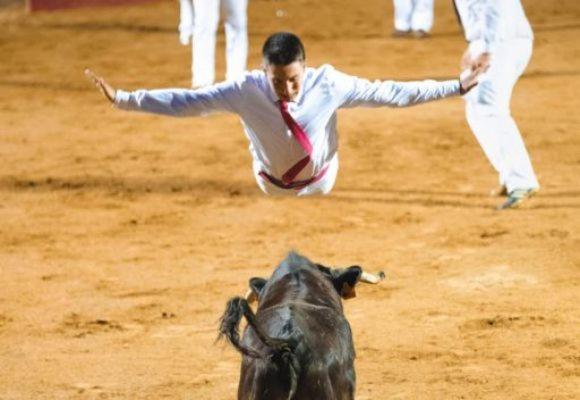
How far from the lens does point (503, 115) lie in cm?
1139

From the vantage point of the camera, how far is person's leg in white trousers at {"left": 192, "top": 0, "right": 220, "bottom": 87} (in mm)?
15961

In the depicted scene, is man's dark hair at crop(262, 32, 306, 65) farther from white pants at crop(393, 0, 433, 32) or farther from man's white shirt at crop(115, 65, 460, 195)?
white pants at crop(393, 0, 433, 32)

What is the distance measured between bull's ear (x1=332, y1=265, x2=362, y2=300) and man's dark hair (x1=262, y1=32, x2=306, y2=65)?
1429mm

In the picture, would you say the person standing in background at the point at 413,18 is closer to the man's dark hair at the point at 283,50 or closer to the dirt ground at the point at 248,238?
the dirt ground at the point at 248,238

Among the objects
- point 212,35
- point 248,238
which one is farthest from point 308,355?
point 212,35

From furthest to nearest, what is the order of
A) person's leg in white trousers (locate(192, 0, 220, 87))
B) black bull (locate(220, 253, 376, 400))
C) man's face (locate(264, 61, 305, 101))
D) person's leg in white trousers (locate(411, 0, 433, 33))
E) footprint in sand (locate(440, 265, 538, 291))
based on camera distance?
person's leg in white trousers (locate(411, 0, 433, 33))
person's leg in white trousers (locate(192, 0, 220, 87))
footprint in sand (locate(440, 265, 538, 291))
man's face (locate(264, 61, 305, 101))
black bull (locate(220, 253, 376, 400))

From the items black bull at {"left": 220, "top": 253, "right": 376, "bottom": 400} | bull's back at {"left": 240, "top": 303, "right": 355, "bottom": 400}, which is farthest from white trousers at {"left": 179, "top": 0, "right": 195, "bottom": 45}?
bull's back at {"left": 240, "top": 303, "right": 355, "bottom": 400}

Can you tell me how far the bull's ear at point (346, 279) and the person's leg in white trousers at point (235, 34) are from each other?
992 cm

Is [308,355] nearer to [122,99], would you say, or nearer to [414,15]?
[122,99]

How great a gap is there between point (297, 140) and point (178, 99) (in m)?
0.76

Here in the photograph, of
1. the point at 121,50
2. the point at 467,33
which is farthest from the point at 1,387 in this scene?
the point at 121,50

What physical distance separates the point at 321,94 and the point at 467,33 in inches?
152

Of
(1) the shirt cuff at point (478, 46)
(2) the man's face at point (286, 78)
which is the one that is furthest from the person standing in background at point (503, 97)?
(2) the man's face at point (286, 78)

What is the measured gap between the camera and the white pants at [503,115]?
1138cm
